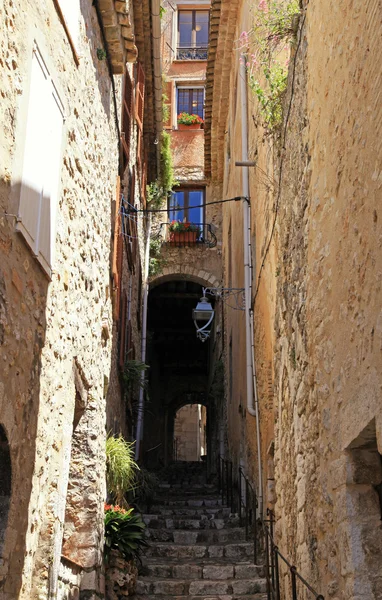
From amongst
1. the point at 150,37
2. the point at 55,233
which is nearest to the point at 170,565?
the point at 55,233

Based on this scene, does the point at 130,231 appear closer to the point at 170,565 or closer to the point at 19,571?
the point at 170,565

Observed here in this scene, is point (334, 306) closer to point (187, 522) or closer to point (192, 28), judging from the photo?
point (187, 522)

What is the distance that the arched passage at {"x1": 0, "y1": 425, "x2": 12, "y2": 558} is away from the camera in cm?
477

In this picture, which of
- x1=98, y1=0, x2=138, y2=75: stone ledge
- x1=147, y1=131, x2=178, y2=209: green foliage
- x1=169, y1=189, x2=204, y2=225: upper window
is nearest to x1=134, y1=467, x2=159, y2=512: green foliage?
x1=98, y1=0, x2=138, y2=75: stone ledge

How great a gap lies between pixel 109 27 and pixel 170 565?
627cm

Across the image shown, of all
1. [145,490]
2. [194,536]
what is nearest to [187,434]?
[145,490]

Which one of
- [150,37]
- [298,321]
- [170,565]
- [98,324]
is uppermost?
[150,37]

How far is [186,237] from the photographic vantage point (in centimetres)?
2114

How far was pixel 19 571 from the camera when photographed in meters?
5.14

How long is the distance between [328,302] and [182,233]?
51.9ft

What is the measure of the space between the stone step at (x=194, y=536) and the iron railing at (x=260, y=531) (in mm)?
225

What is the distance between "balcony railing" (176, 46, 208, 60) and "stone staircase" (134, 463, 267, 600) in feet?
50.3

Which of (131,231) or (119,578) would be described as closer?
(119,578)

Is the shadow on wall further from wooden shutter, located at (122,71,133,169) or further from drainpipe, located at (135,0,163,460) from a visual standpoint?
drainpipe, located at (135,0,163,460)
